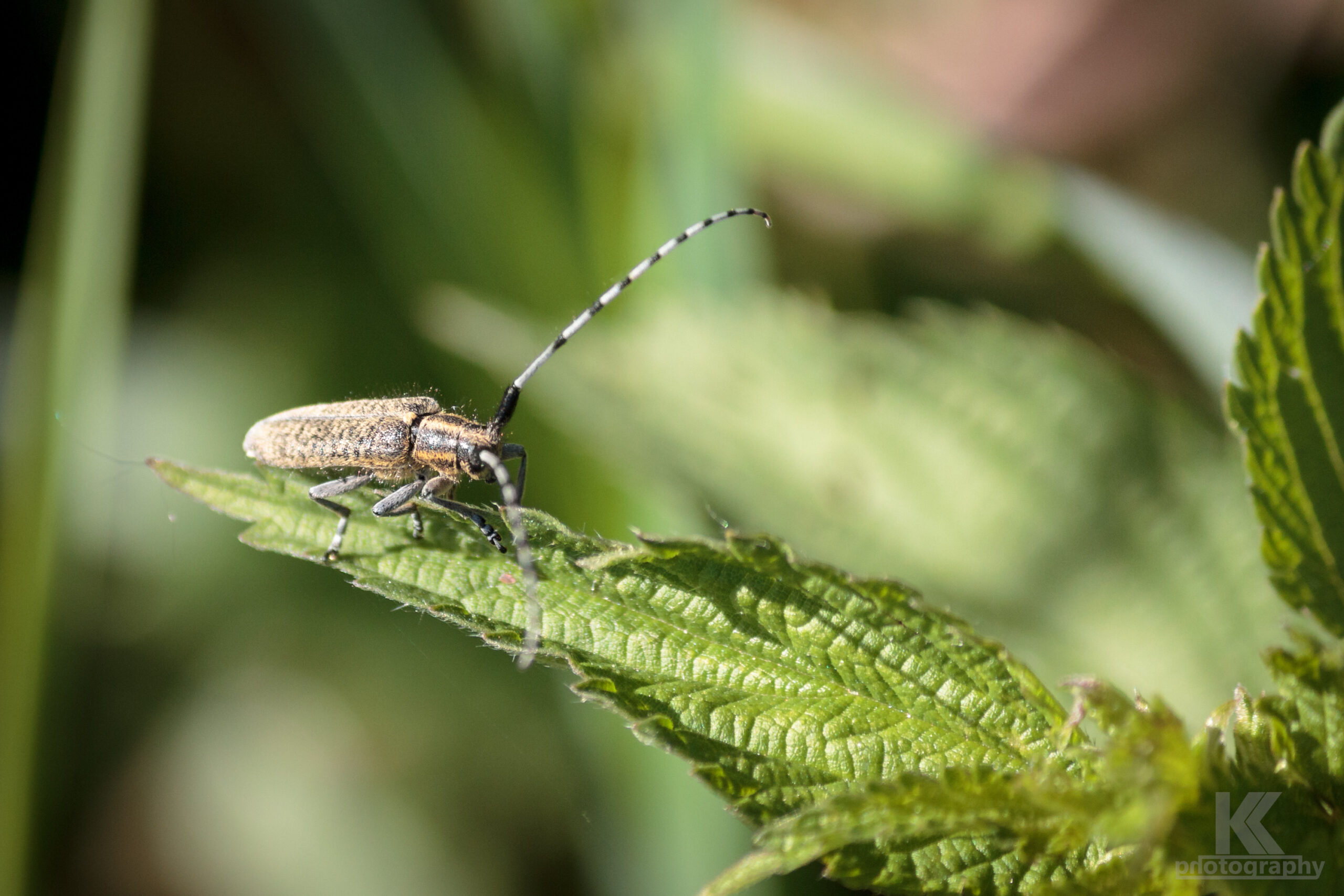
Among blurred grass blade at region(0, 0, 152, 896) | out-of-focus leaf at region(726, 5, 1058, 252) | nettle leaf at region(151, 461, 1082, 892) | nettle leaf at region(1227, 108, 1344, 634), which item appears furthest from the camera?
out-of-focus leaf at region(726, 5, 1058, 252)

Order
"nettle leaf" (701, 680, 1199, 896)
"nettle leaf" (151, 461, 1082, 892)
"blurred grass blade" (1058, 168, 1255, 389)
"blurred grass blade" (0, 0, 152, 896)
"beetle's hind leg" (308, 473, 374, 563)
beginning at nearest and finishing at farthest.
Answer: "nettle leaf" (701, 680, 1199, 896), "nettle leaf" (151, 461, 1082, 892), "beetle's hind leg" (308, 473, 374, 563), "blurred grass blade" (1058, 168, 1255, 389), "blurred grass blade" (0, 0, 152, 896)

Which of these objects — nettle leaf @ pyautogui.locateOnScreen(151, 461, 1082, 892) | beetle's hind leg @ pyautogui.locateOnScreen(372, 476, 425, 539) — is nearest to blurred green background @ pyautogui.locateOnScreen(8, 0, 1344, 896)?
beetle's hind leg @ pyautogui.locateOnScreen(372, 476, 425, 539)

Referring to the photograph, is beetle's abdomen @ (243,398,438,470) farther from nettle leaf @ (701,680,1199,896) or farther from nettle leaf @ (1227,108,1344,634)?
nettle leaf @ (1227,108,1344,634)

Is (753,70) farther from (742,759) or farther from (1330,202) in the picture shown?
(742,759)

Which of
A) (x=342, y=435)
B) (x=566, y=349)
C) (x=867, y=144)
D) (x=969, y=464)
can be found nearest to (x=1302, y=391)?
(x=969, y=464)

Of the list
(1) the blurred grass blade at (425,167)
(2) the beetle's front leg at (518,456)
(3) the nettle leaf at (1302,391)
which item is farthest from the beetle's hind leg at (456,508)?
(1) the blurred grass blade at (425,167)

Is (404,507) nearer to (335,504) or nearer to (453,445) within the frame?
(335,504)

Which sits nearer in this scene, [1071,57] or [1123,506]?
[1123,506]

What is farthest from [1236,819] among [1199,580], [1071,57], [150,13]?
[1071,57]
